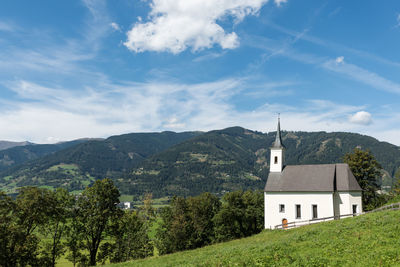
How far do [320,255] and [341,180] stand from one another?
3386cm

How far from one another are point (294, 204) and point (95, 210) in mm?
31234

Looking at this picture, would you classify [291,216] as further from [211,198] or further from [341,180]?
[211,198]

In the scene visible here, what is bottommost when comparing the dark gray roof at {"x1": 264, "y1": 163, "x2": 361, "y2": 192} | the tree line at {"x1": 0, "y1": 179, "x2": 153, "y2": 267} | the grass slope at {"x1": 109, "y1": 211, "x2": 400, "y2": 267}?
the tree line at {"x1": 0, "y1": 179, "x2": 153, "y2": 267}

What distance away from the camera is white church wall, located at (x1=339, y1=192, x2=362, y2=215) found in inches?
1783

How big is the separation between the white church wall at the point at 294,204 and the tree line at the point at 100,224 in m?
18.1

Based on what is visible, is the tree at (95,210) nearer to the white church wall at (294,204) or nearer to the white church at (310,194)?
the white church wall at (294,204)

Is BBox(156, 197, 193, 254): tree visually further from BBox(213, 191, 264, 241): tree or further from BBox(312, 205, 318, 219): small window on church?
BBox(312, 205, 318, 219): small window on church

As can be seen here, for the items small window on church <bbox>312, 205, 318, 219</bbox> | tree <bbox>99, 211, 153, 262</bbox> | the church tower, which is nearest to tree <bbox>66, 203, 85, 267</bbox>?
tree <bbox>99, 211, 153, 262</bbox>

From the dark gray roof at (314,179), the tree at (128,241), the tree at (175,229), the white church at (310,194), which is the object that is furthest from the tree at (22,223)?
the white church at (310,194)

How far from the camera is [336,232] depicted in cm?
2177

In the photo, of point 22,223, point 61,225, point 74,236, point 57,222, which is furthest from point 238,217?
point 22,223

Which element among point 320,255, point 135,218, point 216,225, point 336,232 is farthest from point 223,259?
point 216,225

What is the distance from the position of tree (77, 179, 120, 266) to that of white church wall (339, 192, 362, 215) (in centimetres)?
3487

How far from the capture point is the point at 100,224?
42.4 meters
